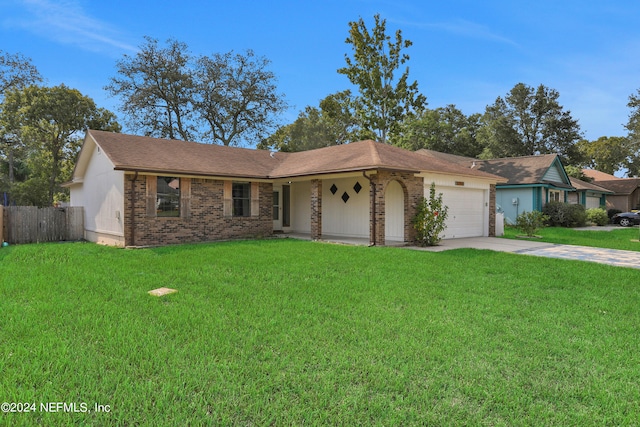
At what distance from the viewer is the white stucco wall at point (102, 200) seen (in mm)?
13294

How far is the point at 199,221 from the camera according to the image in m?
14.4

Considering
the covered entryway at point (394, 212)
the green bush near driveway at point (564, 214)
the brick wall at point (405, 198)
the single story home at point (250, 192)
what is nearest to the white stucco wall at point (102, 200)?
the single story home at point (250, 192)

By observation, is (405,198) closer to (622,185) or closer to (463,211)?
(463,211)

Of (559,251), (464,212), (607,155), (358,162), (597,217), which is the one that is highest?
(607,155)

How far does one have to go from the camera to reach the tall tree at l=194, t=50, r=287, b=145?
32312 millimetres

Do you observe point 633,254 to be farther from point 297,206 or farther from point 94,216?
point 94,216

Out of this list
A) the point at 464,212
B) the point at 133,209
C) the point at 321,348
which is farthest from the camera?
the point at 464,212

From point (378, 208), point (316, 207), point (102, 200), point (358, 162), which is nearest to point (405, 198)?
point (378, 208)

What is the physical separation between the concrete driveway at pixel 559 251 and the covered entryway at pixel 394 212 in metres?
1.64

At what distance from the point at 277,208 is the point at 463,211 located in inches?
325

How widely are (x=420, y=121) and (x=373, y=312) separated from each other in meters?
38.0

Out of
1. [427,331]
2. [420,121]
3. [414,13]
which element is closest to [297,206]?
[414,13]

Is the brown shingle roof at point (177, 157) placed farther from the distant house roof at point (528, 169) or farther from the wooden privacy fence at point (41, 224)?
the distant house roof at point (528, 169)

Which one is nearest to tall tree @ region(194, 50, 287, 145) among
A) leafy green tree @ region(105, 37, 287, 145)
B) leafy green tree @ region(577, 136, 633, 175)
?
leafy green tree @ region(105, 37, 287, 145)
